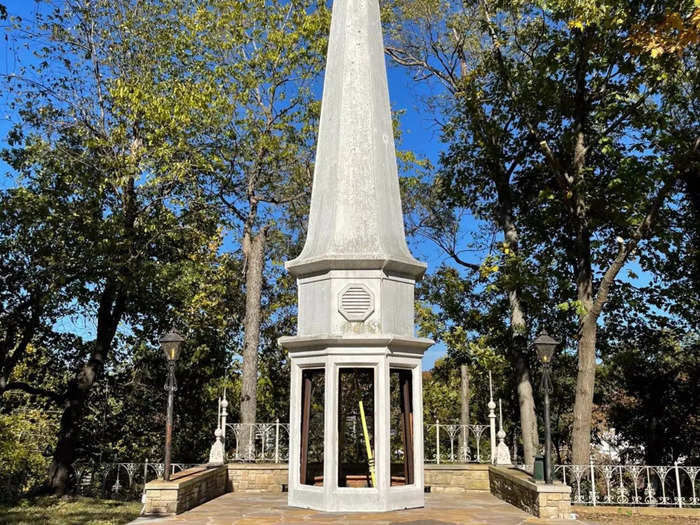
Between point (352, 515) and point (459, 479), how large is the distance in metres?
4.27

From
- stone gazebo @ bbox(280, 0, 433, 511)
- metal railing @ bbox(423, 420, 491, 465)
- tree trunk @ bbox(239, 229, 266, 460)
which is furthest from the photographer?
tree trunk @ bbox(239, 229, 266, 460)

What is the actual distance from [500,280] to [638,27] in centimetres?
645

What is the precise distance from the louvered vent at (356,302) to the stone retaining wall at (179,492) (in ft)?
11.3

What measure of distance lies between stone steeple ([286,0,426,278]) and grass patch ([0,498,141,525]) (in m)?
6.33

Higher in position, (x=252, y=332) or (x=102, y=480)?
(x=252, y=332)

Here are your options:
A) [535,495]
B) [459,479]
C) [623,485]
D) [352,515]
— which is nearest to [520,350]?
[623,485]

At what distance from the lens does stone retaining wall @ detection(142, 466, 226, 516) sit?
27.1 feet

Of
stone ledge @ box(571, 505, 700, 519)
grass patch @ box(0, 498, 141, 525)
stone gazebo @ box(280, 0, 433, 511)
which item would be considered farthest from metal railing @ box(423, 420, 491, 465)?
grass patch @ box(0, 498, 141, 525)

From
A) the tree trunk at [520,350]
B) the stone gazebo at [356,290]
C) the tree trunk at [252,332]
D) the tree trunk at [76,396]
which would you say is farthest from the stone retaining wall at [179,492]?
the tree trunk at [520,350]

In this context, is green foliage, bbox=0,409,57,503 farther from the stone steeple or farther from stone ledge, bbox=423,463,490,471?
the stone steeple

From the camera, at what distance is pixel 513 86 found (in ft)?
53.3

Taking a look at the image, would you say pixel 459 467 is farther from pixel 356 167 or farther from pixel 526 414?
pixel 356 167

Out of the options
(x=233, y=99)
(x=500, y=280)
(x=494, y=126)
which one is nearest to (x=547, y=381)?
(x=500, y=280)

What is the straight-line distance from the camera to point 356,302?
902 cm
